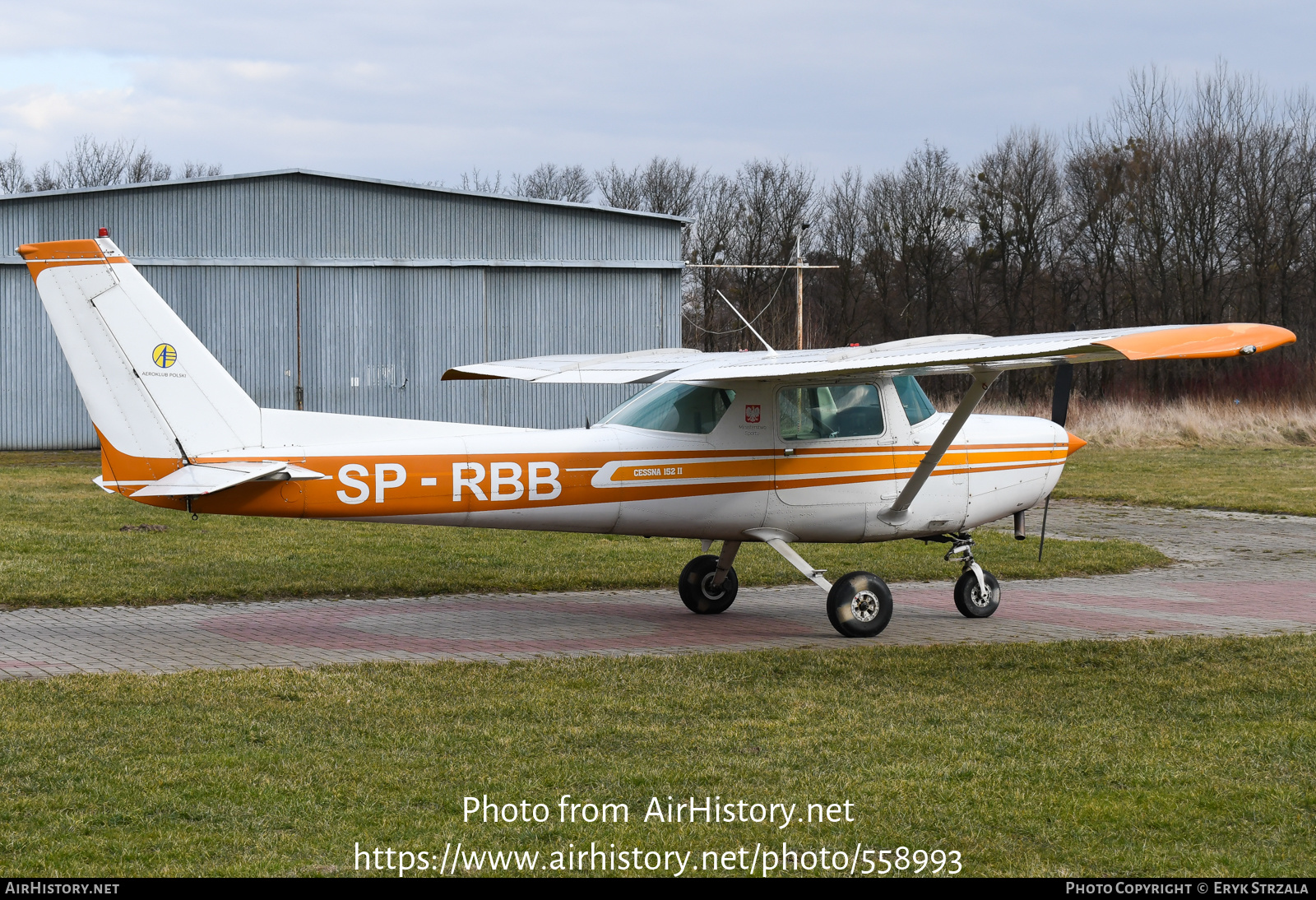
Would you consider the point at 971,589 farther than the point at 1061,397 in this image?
No

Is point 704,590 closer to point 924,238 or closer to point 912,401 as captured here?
point 912,401

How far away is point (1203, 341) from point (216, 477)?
6645 millimetres

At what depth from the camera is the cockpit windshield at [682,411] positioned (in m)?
10.3

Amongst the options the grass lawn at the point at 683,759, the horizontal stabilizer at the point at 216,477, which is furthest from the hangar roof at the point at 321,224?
the grass lawn at the point at 683,759

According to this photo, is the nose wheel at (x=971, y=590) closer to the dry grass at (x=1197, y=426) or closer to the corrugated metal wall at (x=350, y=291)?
the corrugated metal wall at (x=350, y=291)

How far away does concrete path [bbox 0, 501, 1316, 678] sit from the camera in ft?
30.1

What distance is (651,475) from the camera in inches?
400

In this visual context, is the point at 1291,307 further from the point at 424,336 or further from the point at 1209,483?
the point at 424,336

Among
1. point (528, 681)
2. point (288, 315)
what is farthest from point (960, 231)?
point (528, 681)

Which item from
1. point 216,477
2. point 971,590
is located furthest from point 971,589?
point 216,477

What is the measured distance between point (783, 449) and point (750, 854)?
19.0 ft

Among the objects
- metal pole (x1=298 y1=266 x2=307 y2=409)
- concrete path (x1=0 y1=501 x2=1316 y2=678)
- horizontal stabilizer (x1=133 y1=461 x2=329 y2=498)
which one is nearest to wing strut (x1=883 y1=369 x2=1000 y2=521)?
concrete path (x1=0 y1=501 x2=1316 y2=678)

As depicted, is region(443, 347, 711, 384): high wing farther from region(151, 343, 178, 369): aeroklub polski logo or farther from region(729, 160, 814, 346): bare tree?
region(729, 160, 814, 346): bare tree

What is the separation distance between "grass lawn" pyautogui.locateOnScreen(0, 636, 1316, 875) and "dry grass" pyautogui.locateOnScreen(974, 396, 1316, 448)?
26458 millimetres
